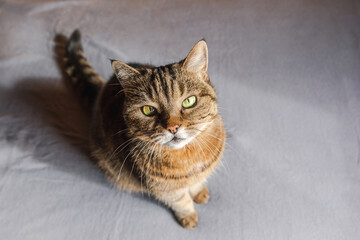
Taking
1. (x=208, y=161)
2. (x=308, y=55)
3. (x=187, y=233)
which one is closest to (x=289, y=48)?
(x=308, y=55)

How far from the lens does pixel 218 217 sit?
1.04 metres

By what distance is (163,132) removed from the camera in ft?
2.65

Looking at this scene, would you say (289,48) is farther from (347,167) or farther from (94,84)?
(94,84)

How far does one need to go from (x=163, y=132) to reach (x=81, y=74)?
705 millimetres

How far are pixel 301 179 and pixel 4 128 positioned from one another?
4.15 feet

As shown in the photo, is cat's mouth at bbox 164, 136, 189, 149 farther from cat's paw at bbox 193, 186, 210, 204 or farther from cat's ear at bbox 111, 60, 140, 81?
cat's paw at bbox 193, 186, 210, 204

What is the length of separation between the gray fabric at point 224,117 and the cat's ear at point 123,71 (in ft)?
1.64

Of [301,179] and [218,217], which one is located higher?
[301,179]

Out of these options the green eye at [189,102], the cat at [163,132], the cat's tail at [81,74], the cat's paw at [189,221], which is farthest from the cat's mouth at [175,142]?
the cat's tail at [81,74]

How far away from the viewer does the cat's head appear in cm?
82

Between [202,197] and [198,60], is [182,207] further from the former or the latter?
[198,60]

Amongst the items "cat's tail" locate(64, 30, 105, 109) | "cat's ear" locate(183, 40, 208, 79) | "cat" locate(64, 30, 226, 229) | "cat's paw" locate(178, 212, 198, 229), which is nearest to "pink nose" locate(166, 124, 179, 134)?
"cat" locate(64, 30, 226, 229)

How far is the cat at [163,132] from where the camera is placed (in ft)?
2.72

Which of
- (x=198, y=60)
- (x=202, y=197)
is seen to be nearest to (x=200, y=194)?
(x=202, y=197)
